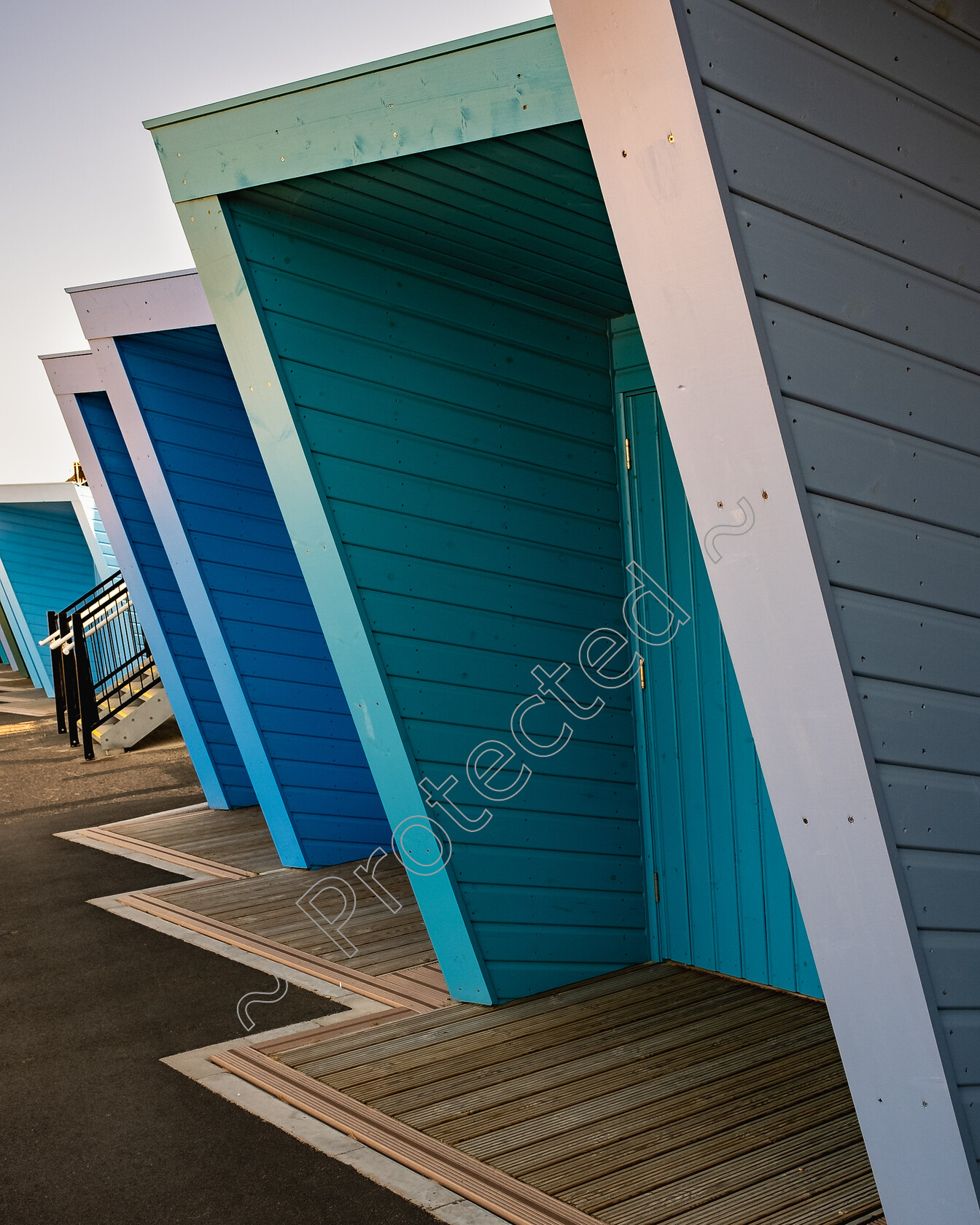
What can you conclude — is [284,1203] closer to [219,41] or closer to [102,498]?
[102,498]

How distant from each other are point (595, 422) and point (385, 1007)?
7.93 feet

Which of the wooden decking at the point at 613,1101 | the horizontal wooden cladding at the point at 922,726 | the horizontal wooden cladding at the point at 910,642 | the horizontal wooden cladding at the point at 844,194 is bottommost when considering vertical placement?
the wooden decking at the point at 613,1101

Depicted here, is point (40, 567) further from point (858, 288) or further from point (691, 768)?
point (858, 288)

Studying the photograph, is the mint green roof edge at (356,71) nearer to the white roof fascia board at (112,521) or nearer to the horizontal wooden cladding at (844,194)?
the horizontal wooden cladding at (844,194)

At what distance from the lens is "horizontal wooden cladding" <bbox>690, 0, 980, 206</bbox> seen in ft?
5.70

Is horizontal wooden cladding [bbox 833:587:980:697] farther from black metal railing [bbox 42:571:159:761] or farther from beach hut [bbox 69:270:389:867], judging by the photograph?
black metal railing [bbox 42:571:159:761]

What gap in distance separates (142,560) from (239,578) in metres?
1.73

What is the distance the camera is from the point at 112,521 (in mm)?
7875

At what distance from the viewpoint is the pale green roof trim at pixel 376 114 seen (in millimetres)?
2639

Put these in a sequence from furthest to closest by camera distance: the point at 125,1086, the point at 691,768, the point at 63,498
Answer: the point at 63,498
the point at 691,768
the point at 125,1086

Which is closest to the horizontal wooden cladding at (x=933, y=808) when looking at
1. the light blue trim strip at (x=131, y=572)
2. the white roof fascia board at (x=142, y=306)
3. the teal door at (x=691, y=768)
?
the teal door at (x=691, y=768)

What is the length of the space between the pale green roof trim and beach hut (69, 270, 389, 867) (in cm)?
267

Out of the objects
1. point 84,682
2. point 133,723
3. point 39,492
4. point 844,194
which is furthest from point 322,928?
point 39,492

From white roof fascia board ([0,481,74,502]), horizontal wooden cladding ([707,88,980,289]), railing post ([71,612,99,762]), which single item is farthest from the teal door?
white roof fascia board ([0,481,74,502])
